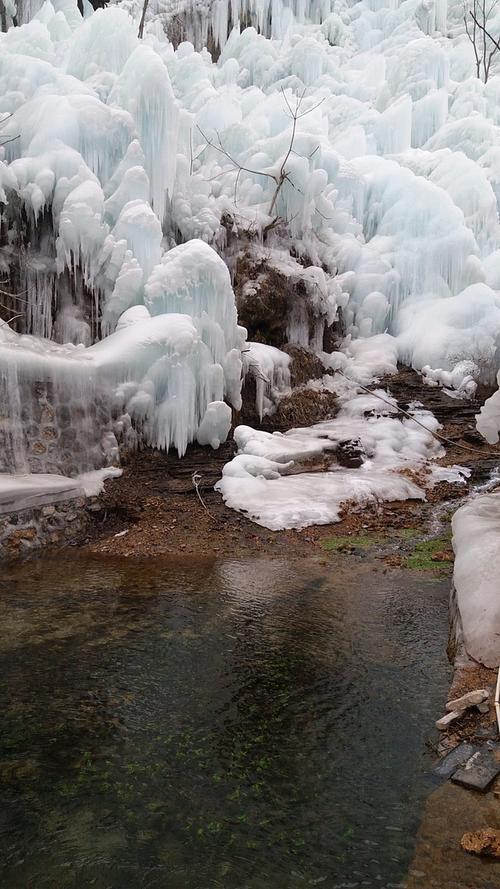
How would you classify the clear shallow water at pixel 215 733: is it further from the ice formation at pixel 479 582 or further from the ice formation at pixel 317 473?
the ice formation at pixel 317 473

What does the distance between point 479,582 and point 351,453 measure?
18.9 ft

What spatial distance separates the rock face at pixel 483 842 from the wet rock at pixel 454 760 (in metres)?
0.44

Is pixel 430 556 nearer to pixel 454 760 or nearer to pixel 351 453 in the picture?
pixel 351 453

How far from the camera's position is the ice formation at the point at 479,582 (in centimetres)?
360

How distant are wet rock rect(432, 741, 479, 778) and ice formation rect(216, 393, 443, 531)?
4.25 metres

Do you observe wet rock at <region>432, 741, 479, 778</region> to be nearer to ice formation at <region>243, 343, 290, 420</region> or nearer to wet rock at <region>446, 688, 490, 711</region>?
wet rock at <region>446, 688, 490, 711</region>

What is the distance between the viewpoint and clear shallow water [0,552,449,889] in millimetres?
2385

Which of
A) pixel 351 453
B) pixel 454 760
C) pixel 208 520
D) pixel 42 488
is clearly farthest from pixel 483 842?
pixel 351 453

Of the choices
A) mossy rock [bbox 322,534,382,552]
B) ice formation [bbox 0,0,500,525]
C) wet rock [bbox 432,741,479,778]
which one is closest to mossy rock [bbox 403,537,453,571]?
mossy rock [bbox 322,534,382,552]

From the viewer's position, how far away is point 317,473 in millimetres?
9016

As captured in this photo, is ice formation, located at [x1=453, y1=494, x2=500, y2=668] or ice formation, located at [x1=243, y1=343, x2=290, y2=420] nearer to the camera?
ice formation, located at [x1=453, y1=494, x2=500, y2=668]

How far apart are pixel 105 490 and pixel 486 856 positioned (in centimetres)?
631

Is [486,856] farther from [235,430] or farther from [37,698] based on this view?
[235,430]

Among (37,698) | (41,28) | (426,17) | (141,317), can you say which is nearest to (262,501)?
(141,317)
